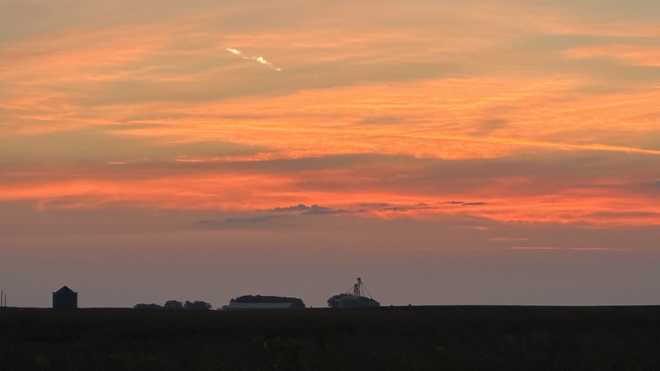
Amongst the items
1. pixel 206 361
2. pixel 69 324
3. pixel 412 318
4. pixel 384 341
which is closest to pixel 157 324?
pixel 69 324

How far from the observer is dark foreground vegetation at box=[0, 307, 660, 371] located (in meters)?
69.9

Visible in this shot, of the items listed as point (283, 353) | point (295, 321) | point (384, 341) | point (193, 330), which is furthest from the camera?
point (295, 321)

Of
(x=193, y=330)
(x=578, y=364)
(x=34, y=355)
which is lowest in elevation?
(x=578, y=364)

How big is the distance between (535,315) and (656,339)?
6009 centimetres

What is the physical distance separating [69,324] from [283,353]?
67917 millimetres

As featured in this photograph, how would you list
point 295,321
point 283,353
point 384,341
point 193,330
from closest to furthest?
1. point 283,353
2. point 384,341
3. point 193,330
4. point 295,321

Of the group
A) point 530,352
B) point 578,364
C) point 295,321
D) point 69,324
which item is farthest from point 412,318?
point 578,364

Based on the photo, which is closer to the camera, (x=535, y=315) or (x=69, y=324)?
(x=69, y=324)

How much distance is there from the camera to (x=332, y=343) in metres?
92.6

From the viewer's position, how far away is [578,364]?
72375 millimetres

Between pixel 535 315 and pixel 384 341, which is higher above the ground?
pixel 535 315

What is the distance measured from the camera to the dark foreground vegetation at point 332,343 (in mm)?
69875

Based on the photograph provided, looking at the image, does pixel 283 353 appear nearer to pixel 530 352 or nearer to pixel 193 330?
pixel 530 352

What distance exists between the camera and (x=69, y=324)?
13175 cm
